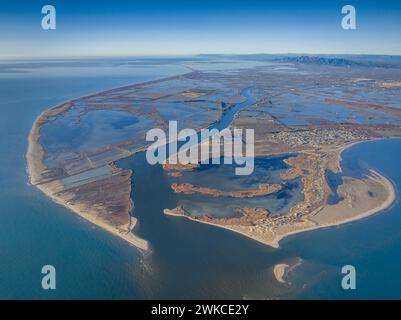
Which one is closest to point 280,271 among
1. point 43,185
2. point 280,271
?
point 280,271

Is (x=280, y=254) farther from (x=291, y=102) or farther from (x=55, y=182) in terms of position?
(x=291, y=102)

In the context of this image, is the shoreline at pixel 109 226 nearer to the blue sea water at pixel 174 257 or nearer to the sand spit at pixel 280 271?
the blue sea water at pixel 174 257

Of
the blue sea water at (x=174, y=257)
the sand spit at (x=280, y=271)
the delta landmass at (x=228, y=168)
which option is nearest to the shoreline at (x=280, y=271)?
the sand spit at (x=280, y=271)

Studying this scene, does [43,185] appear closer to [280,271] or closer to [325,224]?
[280,271]

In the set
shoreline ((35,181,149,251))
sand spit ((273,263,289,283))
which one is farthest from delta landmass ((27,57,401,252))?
sand spit ((273,263,289,283))

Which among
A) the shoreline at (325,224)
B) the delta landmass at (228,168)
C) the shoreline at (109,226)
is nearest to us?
the shoreline at (109,226)

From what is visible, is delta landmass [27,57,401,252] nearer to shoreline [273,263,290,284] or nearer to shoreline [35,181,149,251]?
shoreline [35,181,149,251]
